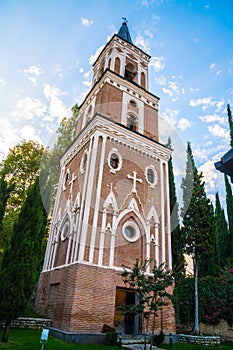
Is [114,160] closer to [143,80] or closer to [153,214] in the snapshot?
[153,214]

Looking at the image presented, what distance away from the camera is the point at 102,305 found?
10.3 metres

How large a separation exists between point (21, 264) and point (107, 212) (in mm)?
4694

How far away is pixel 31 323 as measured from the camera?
10992 millimetres

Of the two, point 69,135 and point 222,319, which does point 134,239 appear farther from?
point 69,135

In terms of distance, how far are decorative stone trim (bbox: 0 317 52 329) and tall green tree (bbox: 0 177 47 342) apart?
2.56m

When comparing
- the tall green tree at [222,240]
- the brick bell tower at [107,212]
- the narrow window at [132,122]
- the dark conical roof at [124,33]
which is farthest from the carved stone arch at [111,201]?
the dark conical roof at [124,33]

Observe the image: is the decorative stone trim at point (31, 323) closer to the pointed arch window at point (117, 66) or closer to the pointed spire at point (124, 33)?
the pointed arch window at point (117, 66)

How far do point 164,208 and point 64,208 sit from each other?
19.8 ft

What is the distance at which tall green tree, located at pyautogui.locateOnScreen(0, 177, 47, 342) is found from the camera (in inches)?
334

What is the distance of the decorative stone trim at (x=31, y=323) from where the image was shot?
10727 millimetres

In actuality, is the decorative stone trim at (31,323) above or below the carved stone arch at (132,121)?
below

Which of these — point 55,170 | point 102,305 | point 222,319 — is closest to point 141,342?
point 102,305

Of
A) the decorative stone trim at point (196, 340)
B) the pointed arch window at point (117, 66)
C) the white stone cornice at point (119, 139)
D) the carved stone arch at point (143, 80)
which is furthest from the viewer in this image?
the carved stone arch at point (143, 80)

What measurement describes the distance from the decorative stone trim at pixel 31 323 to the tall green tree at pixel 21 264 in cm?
256
